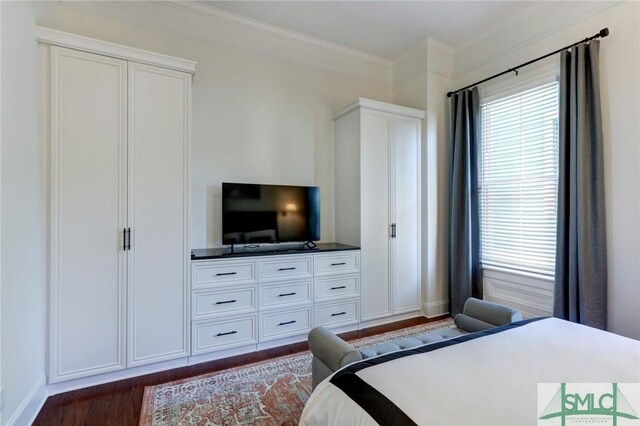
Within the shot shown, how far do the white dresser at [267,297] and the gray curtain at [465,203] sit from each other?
1250 mm

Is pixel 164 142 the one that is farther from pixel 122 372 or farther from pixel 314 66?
pixel 314 66

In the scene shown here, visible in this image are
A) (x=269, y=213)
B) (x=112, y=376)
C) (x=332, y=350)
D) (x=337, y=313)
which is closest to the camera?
(x=332, y=350)

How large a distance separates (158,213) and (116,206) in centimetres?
29

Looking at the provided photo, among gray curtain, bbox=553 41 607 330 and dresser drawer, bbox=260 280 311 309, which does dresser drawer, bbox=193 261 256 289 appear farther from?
gray curtain, bbox=553 41 607 330

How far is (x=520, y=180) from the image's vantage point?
3258mm

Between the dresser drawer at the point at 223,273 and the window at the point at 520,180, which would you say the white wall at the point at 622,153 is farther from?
the dresser drawer at the point at 223,273

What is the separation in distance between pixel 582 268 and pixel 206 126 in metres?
3.65

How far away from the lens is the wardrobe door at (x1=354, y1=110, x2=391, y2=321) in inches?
139

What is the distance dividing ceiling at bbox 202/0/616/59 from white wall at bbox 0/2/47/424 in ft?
5.72

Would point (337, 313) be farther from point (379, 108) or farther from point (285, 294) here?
point (379, 108)

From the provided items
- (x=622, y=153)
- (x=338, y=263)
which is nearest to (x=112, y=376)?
(x=338, y=263)

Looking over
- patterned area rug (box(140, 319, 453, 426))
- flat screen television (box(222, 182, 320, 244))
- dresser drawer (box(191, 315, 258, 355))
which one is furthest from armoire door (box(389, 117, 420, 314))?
dresser drawer (box(191, 315, 258, 355))

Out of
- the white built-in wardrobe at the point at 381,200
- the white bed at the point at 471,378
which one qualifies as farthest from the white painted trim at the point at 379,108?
the white bed at the point at 471,378

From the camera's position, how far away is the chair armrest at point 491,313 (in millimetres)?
2170
